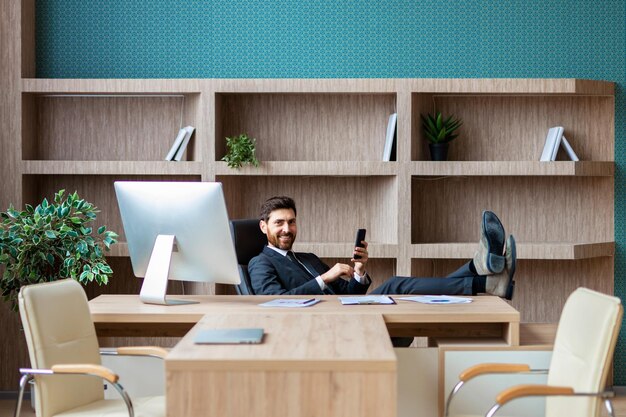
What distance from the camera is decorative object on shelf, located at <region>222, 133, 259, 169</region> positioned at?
5.25 metres

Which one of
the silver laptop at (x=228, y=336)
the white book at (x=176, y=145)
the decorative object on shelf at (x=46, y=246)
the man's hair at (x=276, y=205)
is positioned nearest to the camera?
the silver laptop at (x=228, y=336)

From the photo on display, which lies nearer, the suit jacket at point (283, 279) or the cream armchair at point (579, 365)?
the cream armchair at point (579, 365)

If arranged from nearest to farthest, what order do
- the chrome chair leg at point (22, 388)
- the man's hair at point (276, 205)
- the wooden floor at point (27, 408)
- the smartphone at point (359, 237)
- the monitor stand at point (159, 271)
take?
the chrome chair leg at point (22, 388)
the monitor stand at point (159, 271)
the smartphone at point (359, 237)
the man's hair at point (276, 205)
the wooden floor at point (27, 408)

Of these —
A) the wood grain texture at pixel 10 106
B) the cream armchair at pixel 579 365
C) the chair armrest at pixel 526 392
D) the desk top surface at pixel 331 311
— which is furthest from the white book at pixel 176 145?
the chair armrest at pixel 526 392

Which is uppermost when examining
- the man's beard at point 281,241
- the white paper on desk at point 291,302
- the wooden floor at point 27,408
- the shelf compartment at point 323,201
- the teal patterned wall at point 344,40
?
the teal patterned wall at point 344,40

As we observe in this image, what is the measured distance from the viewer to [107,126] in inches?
223

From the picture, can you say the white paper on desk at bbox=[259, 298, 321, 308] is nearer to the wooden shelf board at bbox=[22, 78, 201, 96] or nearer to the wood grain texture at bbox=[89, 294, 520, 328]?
the wood grain texture at bbox=[89, 294, 520, 328]

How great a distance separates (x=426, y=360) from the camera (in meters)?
3.44

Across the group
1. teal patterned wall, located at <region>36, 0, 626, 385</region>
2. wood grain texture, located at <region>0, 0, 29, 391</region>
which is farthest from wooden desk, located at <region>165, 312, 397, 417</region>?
teal patterned wall, located at <region>36, 0, 626, 385</region>

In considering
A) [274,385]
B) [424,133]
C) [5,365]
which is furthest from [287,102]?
[274,385]

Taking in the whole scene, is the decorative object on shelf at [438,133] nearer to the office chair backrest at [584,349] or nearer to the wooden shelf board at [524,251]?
the wooden shelf board at [524,251]

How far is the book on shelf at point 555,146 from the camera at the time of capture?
213 inches

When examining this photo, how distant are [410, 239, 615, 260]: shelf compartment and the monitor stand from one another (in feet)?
6.39

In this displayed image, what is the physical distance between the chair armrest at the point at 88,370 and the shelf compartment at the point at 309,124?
291cm
